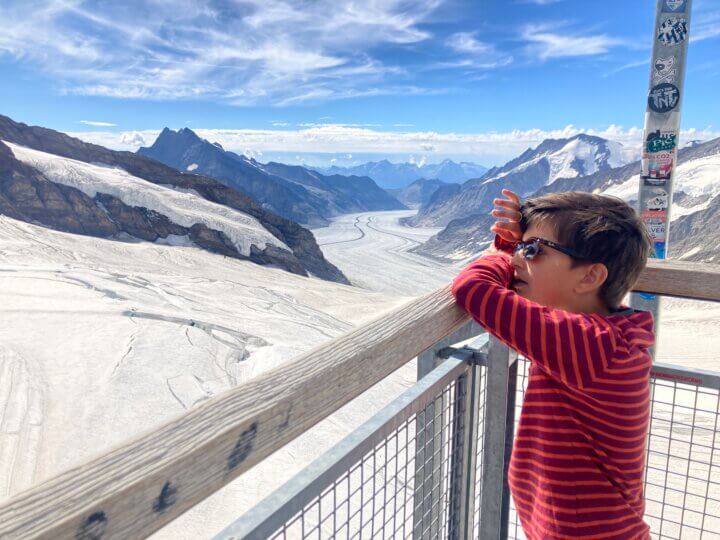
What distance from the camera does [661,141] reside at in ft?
18.6

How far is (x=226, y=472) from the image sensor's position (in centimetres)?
98

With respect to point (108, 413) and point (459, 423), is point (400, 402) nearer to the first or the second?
point (459, 423)

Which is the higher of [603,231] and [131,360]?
[603,231]

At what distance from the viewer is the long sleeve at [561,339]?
1.57 metres

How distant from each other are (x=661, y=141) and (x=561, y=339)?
498cm

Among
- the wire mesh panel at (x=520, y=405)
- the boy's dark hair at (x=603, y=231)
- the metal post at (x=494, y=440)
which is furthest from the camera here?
the wire mesh panel at (x=520, y=405)

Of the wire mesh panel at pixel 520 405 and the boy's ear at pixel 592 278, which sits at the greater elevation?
the boy's ear at pixel 592 278

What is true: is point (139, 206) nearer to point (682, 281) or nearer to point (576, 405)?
point (682, 281)

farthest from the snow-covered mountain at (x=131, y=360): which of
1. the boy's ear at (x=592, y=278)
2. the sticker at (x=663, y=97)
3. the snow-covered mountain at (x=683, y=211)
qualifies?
the snow-covered mountain at (x=683, y=211)

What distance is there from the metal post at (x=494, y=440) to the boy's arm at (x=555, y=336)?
433 mm

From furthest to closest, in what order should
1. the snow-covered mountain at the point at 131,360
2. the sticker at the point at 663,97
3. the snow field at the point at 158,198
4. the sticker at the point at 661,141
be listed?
the snow field at the point at 158,198 → the snow-covered mountain at the point at 131,360 → the sticker at the point at 661,141 → the sticker at the point at 663,97

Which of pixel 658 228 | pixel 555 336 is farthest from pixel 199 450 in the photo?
pixel 658 228

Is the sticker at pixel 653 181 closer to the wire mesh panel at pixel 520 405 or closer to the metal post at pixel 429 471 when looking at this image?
the wire mesh panel at pixel 520 405

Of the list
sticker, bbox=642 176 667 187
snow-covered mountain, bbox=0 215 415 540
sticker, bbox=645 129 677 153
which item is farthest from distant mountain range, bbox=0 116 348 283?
sticker, bbox=645 129 677 153
